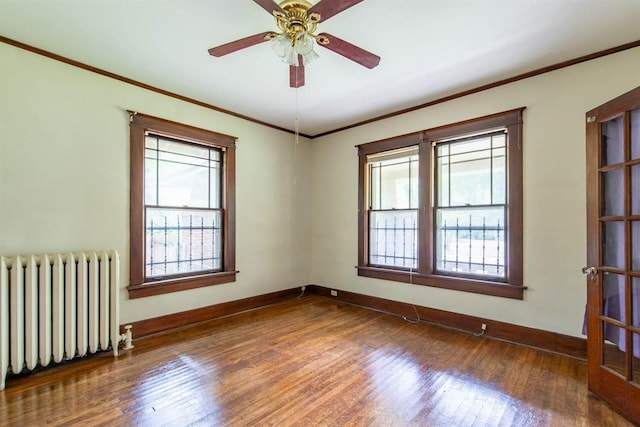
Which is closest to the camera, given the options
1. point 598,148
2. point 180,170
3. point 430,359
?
point 598,148

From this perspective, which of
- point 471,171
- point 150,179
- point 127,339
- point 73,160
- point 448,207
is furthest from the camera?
point 448,207

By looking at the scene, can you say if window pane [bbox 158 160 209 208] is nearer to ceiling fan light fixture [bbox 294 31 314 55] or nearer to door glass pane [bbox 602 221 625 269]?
ceiling fan light fixture [bbox 294 31 314 55]

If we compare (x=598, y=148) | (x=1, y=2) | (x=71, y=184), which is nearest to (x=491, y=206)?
(x=598, y=148)

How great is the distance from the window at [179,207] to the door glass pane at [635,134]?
158 inches

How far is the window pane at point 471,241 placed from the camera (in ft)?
11.0

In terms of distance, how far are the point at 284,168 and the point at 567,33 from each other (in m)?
3.68

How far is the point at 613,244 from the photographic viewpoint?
2129 mm

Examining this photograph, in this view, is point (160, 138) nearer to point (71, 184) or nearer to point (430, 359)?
point (71, 184)

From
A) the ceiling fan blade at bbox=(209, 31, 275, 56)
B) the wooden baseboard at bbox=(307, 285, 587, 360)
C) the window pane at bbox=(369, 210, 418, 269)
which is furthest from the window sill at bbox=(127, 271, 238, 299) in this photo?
the ceiling fan blade at bbox=(209, 31, 275, 56)

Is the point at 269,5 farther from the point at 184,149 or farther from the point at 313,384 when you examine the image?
the point at 313,384

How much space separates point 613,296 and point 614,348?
1.17 ft

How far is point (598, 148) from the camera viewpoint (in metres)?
2.24

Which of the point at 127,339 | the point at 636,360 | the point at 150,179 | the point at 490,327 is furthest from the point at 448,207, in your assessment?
the point at 127,339

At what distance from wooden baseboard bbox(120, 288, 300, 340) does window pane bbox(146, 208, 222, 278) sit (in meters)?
0.50
